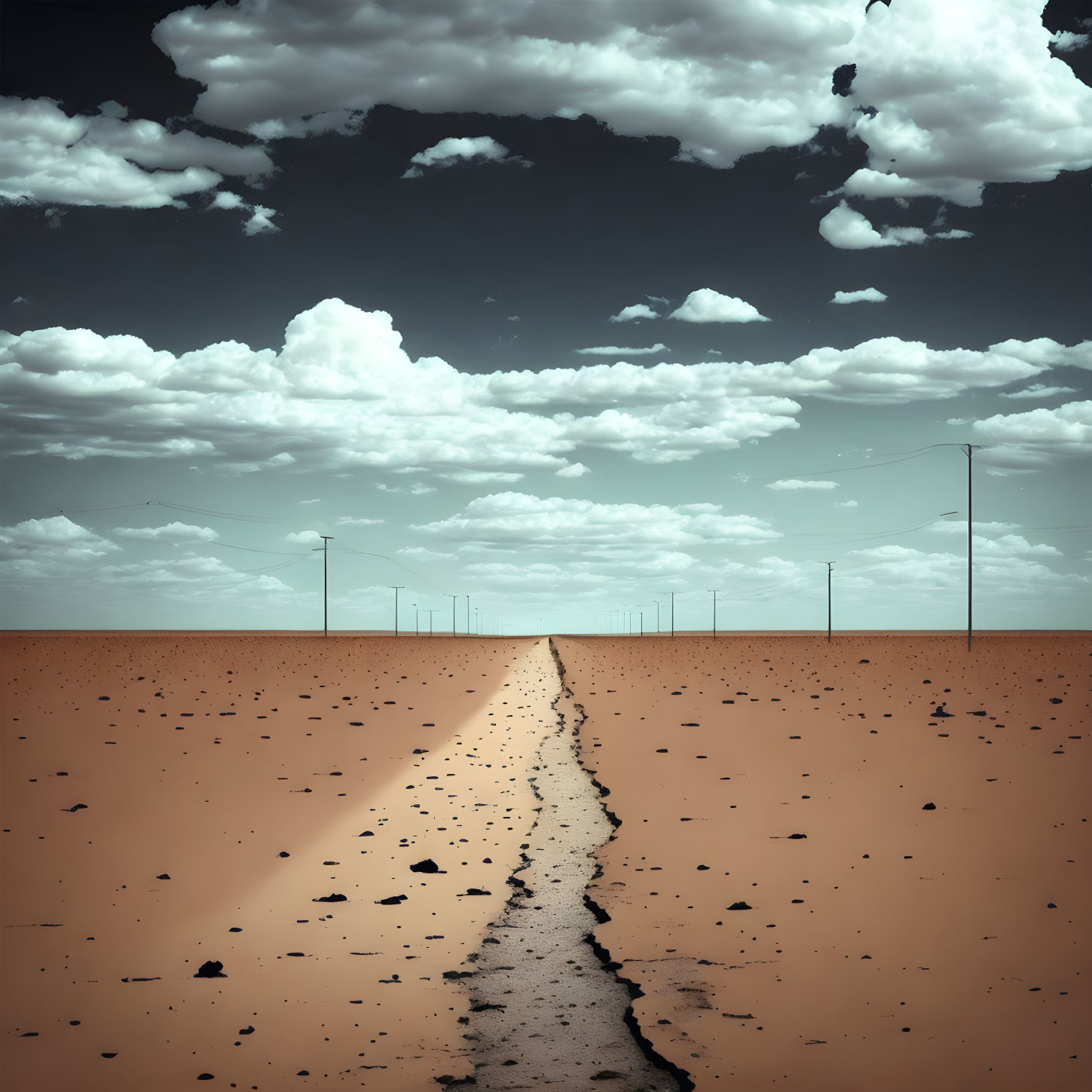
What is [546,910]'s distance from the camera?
8984 millimetres

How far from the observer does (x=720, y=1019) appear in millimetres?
6531

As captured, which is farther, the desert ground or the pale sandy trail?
the desert ground

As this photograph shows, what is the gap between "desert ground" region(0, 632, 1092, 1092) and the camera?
6059 millimetres

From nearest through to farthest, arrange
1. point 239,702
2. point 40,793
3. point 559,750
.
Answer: point 40,793 → point 559,750 → point 239,702

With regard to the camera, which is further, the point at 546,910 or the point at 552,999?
the point at 546,910

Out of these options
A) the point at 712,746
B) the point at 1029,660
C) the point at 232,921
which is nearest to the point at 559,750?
the point at 712,746

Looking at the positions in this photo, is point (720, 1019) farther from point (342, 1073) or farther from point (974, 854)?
point (974, 854)

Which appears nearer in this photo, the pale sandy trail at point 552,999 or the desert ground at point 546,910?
the pale sandy trail at point 552,999

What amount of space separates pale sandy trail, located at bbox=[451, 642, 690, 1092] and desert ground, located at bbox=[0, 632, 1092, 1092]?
0.03 meters

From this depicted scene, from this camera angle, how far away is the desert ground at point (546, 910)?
→ 6059 mm

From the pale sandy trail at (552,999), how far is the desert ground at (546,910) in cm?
3

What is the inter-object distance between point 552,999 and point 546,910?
6.76ft

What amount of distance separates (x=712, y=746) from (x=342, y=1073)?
14091 millimetres

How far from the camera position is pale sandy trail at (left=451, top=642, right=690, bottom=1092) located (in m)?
5.82
